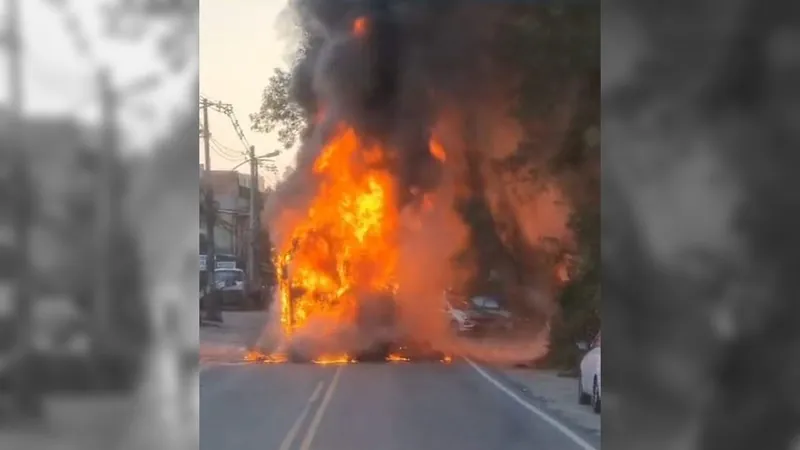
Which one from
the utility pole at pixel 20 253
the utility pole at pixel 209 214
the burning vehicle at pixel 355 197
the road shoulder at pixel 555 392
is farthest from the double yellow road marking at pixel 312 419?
the utility pole at pixel 20 253

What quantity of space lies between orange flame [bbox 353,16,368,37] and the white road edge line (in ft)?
8.66

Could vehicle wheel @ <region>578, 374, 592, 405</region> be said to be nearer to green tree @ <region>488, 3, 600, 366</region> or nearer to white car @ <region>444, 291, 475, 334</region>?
green tree @ <region>488, 3, 600, 366</region>

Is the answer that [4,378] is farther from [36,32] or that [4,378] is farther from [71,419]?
[36,32]

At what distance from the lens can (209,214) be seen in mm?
5004

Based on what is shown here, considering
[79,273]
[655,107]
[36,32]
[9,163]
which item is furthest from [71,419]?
[655,107]

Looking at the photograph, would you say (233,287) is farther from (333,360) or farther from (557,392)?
(557,392)

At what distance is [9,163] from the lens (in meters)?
3.57

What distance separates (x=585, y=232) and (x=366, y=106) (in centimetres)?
201

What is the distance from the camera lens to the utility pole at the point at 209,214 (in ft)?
16.4

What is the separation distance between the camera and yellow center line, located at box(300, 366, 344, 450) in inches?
213

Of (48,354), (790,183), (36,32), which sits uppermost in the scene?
(36,32)

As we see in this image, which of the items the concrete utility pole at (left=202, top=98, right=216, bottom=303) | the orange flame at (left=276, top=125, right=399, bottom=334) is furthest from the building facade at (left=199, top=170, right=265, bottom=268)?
the orange flame at (left=276, top=125, right=399, bottom=334)

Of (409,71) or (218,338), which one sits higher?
(409,71)

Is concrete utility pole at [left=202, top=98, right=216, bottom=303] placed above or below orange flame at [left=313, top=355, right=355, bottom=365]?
above
